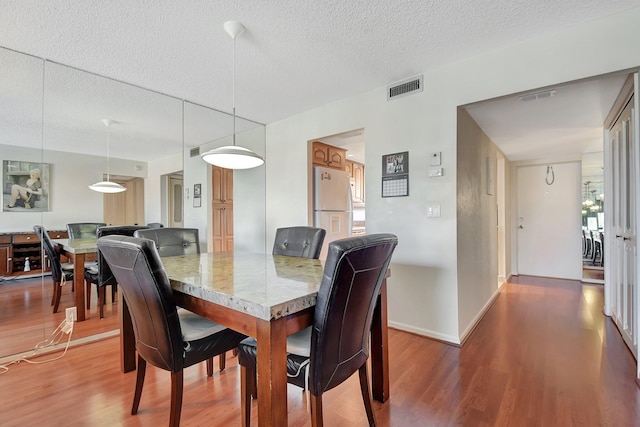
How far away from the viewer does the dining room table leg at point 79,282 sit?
267cm

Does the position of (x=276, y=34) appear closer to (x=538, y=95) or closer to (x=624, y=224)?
(x=538, y=95)

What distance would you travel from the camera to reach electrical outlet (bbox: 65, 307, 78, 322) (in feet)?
8.32

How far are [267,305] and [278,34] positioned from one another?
1.81m

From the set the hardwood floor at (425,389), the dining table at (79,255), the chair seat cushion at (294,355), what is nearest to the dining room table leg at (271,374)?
the chair seat cushion at (294,355)

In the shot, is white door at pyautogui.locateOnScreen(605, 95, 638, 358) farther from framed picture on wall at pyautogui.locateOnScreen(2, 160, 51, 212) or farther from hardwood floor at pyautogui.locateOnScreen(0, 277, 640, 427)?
framed picture on wall at pyautogui.locateOnScreen(2, 160, 51, 212)

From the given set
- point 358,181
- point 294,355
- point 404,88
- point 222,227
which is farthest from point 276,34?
point 358,181

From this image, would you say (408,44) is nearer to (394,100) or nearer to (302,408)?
(394,100)

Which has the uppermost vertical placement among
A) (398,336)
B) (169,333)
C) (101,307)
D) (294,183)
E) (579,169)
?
(579,169)

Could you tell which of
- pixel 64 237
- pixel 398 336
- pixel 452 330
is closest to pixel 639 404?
pixel 452 330

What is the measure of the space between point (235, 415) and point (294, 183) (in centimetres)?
246

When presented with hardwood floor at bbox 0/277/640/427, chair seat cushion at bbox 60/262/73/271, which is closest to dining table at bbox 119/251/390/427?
hardwood floor at bbox 0/277/640/427

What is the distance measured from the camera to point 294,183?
3.56m

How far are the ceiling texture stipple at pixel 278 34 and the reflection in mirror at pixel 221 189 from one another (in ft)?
2.47

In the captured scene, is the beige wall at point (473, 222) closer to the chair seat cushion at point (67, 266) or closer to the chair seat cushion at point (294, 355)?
the chair seat cushion at point (294, 355)
